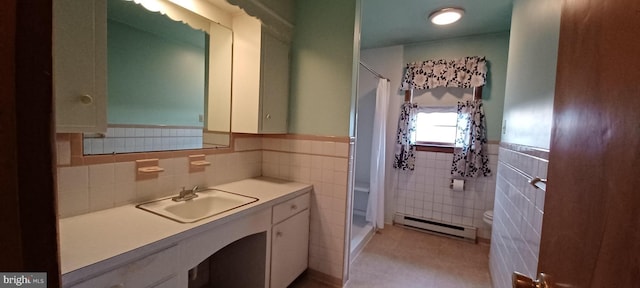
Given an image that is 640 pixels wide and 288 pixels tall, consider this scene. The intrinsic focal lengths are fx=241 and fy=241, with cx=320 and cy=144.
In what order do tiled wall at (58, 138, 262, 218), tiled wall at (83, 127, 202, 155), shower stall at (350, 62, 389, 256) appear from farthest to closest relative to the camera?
shower stall at (350, 62, 389, 256) < tiled wall at (83, 127, 202, 155) < tiled wall at (58, 138, 262, 218)

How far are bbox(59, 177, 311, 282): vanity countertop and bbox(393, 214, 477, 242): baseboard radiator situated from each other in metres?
2.41

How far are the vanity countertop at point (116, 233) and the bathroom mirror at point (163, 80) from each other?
0.33 metres

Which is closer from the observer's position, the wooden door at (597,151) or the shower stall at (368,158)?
the wooden door at (597,151)

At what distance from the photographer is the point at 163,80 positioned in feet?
5.36

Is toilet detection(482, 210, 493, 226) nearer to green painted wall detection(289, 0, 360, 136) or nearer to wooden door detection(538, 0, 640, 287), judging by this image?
green painted wall detection(289, 0, 360, 136)

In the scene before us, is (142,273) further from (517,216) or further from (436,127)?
(436,127)

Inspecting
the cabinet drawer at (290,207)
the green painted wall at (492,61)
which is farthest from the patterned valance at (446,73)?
the cabinet drawer at (290,207)

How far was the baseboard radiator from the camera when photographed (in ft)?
9.51

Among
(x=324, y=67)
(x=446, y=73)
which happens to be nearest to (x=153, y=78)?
(x=324, y=67)

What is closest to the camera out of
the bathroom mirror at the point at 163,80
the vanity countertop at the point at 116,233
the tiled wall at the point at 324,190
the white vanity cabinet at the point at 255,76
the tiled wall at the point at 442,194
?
the vanity countertop at the point at 116,233

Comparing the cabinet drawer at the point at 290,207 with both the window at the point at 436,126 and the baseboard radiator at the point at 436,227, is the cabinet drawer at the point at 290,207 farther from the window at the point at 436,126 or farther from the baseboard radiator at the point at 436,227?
the window at the point at 436,126

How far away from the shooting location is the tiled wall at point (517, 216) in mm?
1137

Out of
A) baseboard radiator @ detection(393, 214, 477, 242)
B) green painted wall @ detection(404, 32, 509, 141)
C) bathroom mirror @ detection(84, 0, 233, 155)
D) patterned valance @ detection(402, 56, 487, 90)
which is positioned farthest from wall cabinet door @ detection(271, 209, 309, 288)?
green painted wall @ detection(404, 32, 509, 141)

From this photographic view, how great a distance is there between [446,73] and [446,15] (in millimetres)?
763
